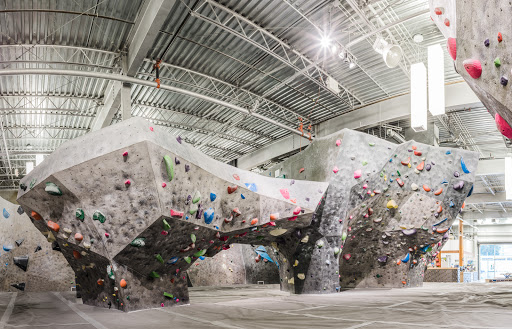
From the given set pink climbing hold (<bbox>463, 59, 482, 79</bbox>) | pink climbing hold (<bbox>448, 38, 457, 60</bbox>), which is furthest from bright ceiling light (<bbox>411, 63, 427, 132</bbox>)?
pink climbing hold (<bbox>463, 59, 482, 79</bbox>)

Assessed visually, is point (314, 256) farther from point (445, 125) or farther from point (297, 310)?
point (445, 125)

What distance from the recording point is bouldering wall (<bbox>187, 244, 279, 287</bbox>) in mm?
11586

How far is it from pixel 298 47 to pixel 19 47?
6.82 metres

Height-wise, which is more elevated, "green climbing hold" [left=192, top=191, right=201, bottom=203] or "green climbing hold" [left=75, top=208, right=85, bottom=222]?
"green climbing hold" [left=192, top=191, right=201, bottom=203]

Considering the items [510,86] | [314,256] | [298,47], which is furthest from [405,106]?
[510,86]

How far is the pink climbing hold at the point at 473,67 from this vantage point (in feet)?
7.33

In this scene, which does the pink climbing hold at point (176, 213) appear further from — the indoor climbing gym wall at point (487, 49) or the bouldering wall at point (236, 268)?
the bouldering wall at point (236, 268)

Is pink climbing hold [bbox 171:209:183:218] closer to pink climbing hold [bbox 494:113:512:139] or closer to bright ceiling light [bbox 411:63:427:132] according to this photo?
pink climbing hold [bbox 494:113:512:139]

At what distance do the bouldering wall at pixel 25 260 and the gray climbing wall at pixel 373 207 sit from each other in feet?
17.3

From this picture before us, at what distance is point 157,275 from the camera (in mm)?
5508

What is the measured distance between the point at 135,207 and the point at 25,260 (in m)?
5.96

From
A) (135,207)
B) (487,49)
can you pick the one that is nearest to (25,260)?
(135,207)

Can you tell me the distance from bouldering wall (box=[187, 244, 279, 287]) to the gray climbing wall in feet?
10.6

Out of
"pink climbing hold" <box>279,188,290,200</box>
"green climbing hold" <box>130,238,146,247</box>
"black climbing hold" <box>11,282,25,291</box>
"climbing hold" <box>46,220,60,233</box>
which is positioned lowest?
"black climbing hold" <box>11,282,25,291</box>
